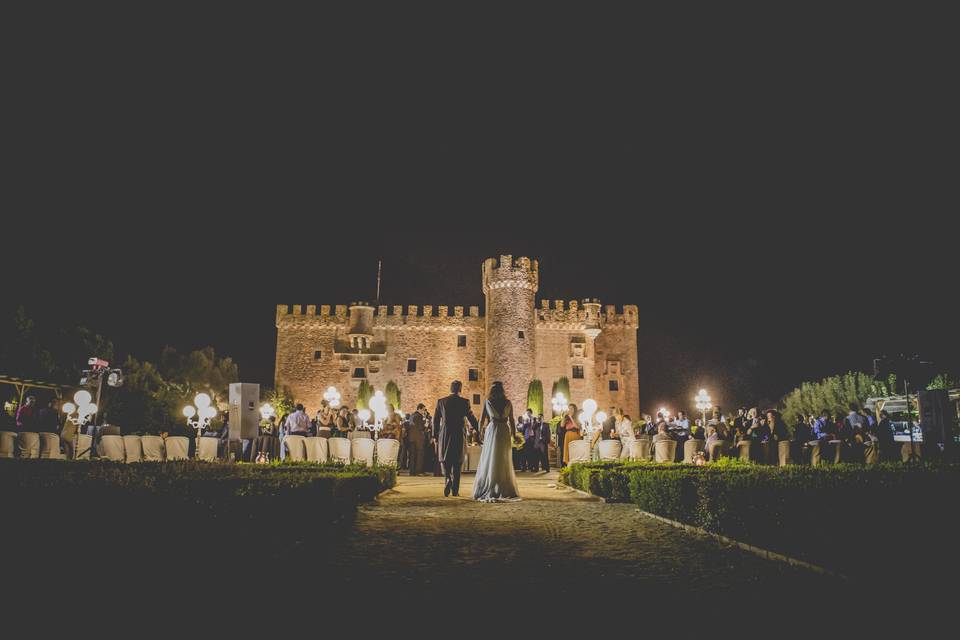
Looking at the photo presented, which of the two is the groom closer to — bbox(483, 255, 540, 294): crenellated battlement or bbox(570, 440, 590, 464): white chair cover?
bbox(570, 440, 590, 464): white chair cover

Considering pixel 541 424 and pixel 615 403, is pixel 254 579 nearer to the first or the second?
pixel 541 424

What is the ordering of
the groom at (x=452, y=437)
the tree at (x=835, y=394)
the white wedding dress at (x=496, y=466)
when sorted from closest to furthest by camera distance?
the white wedding dress at (x=496, y=466)
the groom at (x=452, y=437)
the tree at (x=835, y=394)

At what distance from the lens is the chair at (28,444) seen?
42.3 feet

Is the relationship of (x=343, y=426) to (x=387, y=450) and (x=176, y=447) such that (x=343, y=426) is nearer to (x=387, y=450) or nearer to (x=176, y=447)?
(x=387, y=450)

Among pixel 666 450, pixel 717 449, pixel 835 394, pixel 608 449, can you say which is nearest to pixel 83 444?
pixel 608 449

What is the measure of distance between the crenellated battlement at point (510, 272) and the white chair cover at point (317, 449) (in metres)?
28.0

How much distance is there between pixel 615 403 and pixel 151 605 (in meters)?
41.9

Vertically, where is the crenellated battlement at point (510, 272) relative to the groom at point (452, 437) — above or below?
above

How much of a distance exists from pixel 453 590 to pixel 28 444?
1249 cm

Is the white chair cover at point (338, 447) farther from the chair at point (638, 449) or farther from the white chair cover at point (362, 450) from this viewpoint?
the chair at point (638, 449)

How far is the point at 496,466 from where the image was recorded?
30.8 ft

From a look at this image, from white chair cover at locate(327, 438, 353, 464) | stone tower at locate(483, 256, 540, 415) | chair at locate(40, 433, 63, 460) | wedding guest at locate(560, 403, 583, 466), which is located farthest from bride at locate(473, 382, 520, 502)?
stone tower at locate(483, 256, 540, 415)

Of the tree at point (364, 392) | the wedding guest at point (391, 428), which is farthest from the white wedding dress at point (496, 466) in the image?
the tree at point (364, 392)

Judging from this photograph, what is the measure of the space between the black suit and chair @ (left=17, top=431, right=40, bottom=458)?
8.30 m
